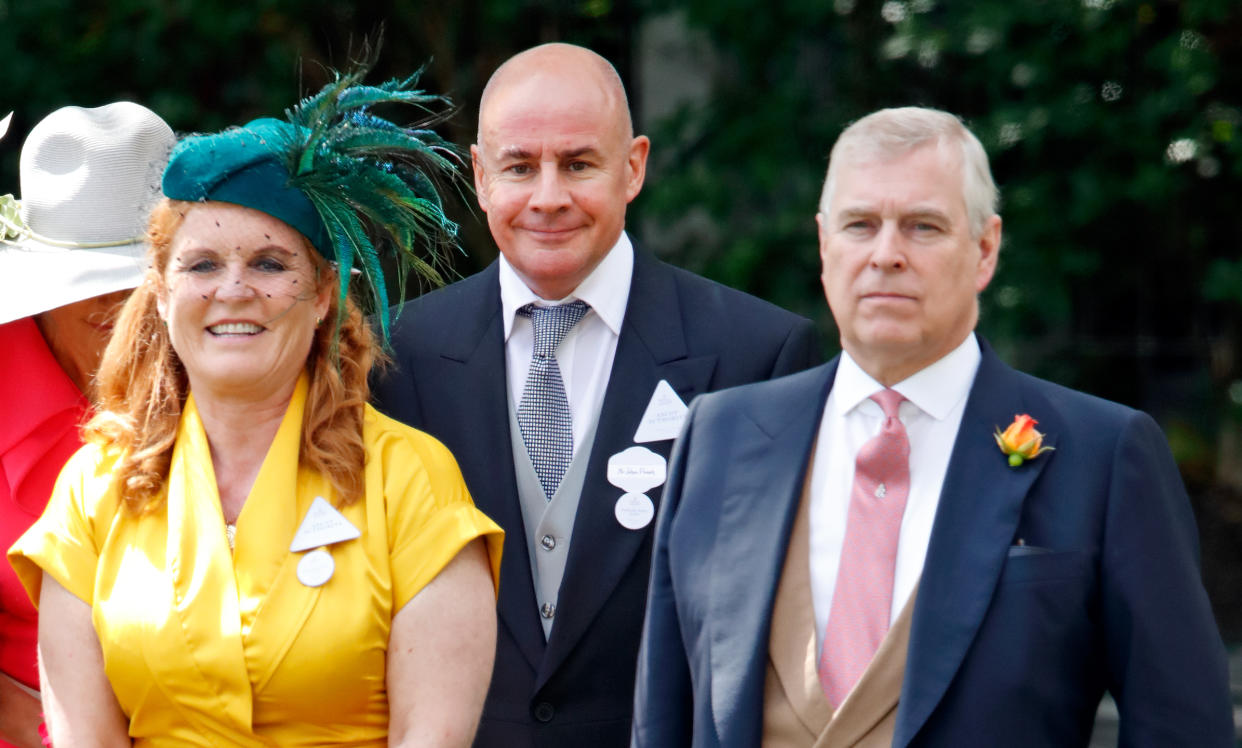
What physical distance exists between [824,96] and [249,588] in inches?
225

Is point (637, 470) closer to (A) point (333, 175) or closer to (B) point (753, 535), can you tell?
(B) point (753, 535)

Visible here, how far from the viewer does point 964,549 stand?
251cm

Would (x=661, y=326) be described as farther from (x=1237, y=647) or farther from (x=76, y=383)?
(x=1237, y=647)

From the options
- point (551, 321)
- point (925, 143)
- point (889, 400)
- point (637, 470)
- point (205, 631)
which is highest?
point (925, 143)

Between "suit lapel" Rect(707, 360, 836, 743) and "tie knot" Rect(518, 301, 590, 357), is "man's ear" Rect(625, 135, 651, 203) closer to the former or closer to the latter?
"tie knot" Rect(518, 301, 590, 357)

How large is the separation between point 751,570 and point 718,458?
0.25 metres

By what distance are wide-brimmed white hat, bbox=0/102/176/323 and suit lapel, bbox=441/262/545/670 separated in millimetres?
696

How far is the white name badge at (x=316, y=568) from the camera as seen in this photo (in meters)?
2.61

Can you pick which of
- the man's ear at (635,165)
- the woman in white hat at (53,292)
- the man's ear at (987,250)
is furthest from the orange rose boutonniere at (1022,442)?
the woman in white hat at (53,292)

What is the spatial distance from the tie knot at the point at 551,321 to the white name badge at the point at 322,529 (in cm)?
84

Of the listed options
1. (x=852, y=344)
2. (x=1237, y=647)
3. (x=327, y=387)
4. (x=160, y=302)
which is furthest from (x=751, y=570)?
(x=1237, y=647)

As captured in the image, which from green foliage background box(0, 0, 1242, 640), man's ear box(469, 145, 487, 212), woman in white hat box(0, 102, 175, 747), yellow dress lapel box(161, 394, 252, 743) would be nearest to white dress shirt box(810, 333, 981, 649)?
yellow dress lapel box(161, 394, 252, 743)

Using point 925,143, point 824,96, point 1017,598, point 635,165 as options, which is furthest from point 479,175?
point 824,96

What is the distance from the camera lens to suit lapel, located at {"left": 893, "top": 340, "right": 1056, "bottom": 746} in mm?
2438
